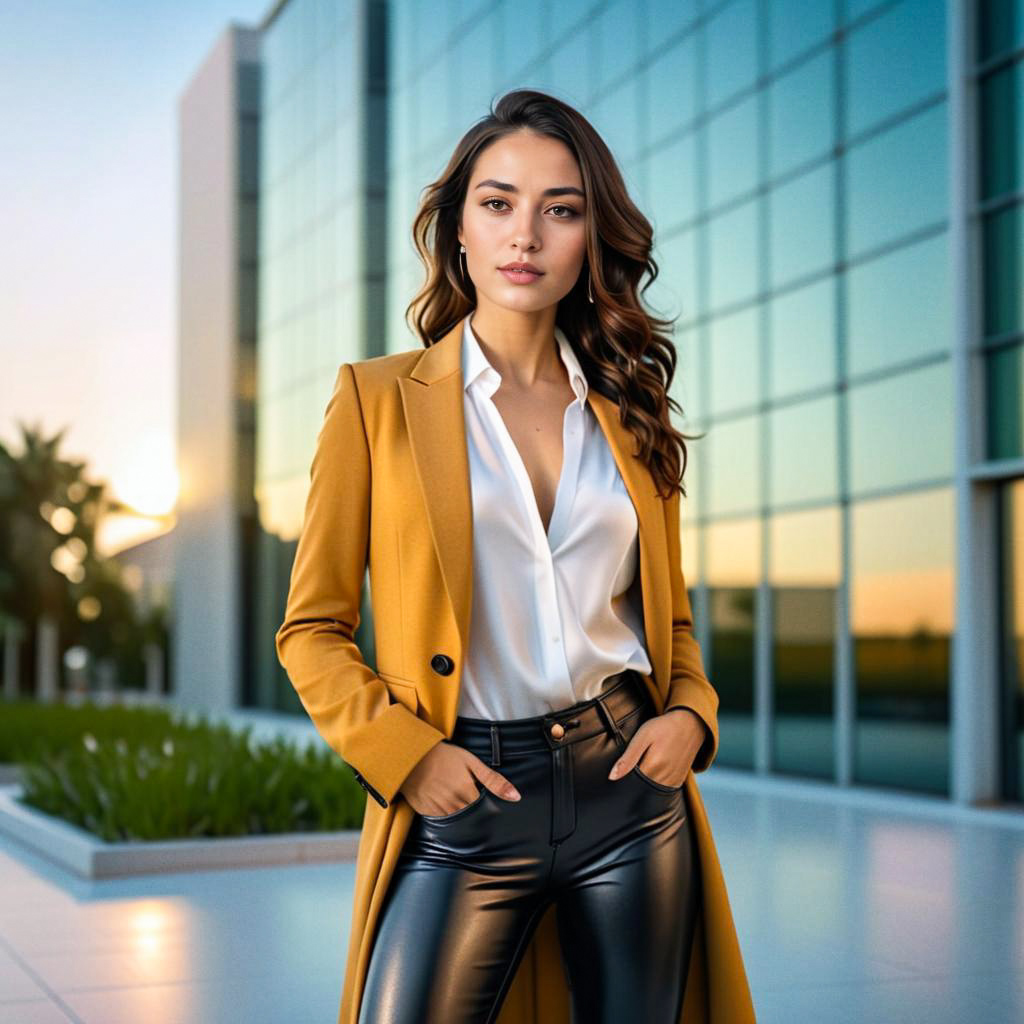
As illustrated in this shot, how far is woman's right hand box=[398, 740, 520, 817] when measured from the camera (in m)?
2.35

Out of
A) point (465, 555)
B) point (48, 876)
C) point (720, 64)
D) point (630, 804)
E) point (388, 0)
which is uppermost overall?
point (388, 0)

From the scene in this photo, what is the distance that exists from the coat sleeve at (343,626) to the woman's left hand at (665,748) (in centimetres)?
33

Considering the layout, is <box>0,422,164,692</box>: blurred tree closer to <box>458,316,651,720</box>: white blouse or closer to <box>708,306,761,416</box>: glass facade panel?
<box>708,306,761,416</box>: glass facade panel

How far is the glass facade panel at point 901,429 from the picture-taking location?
14070mm

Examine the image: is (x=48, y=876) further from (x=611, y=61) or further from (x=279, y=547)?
(x=279, y=547)

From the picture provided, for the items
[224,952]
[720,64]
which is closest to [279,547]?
[720,64]

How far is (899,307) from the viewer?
48.4 feet

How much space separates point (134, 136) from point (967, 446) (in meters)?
32.6

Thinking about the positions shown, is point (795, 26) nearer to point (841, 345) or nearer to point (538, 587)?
point (841, 345)

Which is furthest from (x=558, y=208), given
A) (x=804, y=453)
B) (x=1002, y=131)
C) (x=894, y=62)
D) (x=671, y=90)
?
(x=671, y=90)

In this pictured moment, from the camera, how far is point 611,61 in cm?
1988

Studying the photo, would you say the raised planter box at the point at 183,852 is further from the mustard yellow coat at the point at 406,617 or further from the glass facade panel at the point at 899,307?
the glass facade panel at the point at 899,307

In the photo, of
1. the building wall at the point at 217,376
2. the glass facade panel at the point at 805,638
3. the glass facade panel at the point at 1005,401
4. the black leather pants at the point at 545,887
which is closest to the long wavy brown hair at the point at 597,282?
the black leather pants at the point at 545,887

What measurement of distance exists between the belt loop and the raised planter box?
729cm
